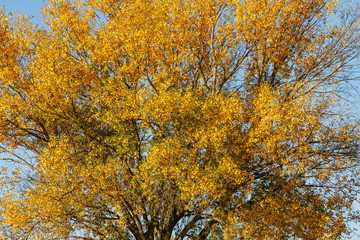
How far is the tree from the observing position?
53.6ft

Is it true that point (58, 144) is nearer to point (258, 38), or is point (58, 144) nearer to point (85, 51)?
point (85, 51)

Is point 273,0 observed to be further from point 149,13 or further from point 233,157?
point 233,157

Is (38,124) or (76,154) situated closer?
(76,154)

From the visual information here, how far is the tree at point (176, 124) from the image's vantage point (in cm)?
1633

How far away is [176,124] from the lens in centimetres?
1655

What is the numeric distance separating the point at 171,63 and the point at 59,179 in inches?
276

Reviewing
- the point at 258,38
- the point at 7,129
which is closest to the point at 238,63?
the point at 258,38

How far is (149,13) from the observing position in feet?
64.8

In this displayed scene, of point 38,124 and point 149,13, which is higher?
point 149,13

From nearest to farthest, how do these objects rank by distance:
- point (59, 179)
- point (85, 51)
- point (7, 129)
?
point (59, 179), point (7, 129), point (85, 51)

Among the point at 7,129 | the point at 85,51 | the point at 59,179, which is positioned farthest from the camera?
the point at 85,51

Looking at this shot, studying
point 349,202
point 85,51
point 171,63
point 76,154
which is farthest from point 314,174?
point 85,51

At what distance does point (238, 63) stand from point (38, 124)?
9.60 meters

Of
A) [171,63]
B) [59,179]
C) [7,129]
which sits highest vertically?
[171,63]
